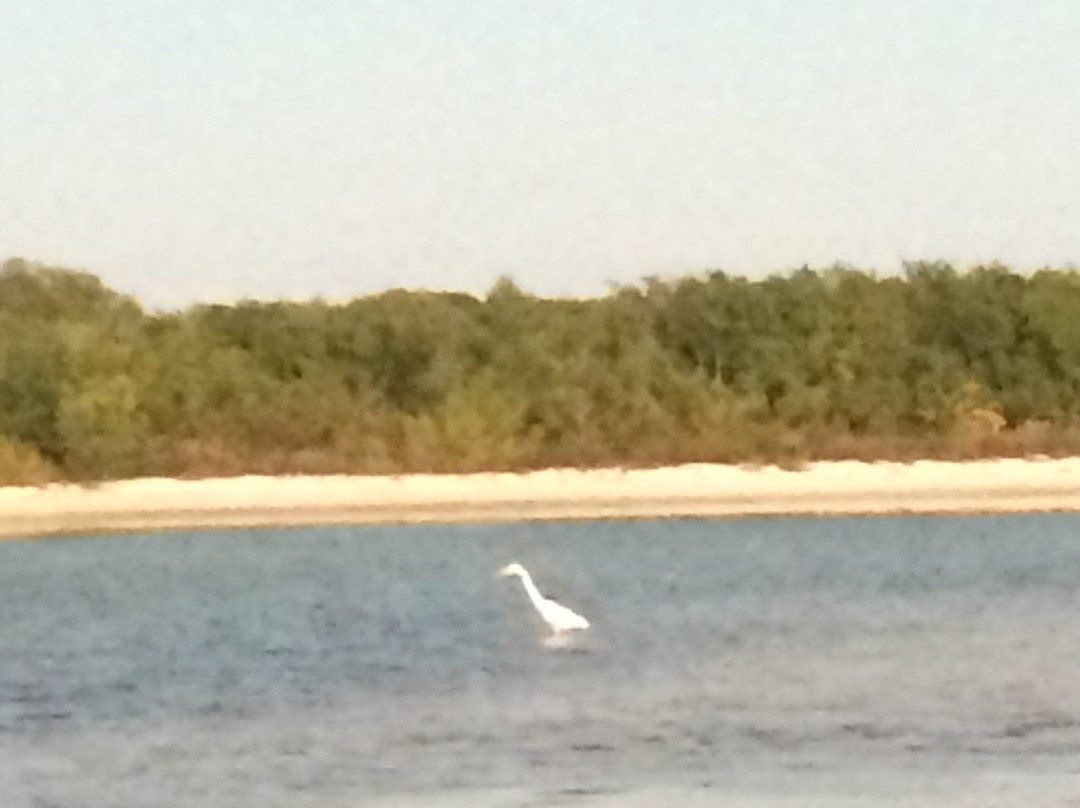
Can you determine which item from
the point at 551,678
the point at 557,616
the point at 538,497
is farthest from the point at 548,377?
the point at 551,678

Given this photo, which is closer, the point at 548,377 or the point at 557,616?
the point at 557,616

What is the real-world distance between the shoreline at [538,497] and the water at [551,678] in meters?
2.53

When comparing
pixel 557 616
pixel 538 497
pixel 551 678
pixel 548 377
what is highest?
pixel 548 377

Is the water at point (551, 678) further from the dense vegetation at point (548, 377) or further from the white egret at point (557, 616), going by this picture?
the dense vegetation at point (548, 377)

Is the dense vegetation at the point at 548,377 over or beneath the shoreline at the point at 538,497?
over

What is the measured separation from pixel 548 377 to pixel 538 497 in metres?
3.27

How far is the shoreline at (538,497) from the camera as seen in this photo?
17.1 metres

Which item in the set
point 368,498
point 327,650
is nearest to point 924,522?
point 368,498

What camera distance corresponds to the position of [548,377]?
2062 cm

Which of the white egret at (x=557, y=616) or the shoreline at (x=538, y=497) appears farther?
the shoreline at (x=538, y=497)

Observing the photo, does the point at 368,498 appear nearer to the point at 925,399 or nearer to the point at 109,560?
the point at 109,560

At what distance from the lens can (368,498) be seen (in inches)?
688

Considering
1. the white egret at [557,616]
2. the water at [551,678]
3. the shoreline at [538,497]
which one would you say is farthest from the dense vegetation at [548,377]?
the white egret at [557,616]

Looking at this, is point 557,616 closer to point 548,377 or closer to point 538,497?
point 538,497
